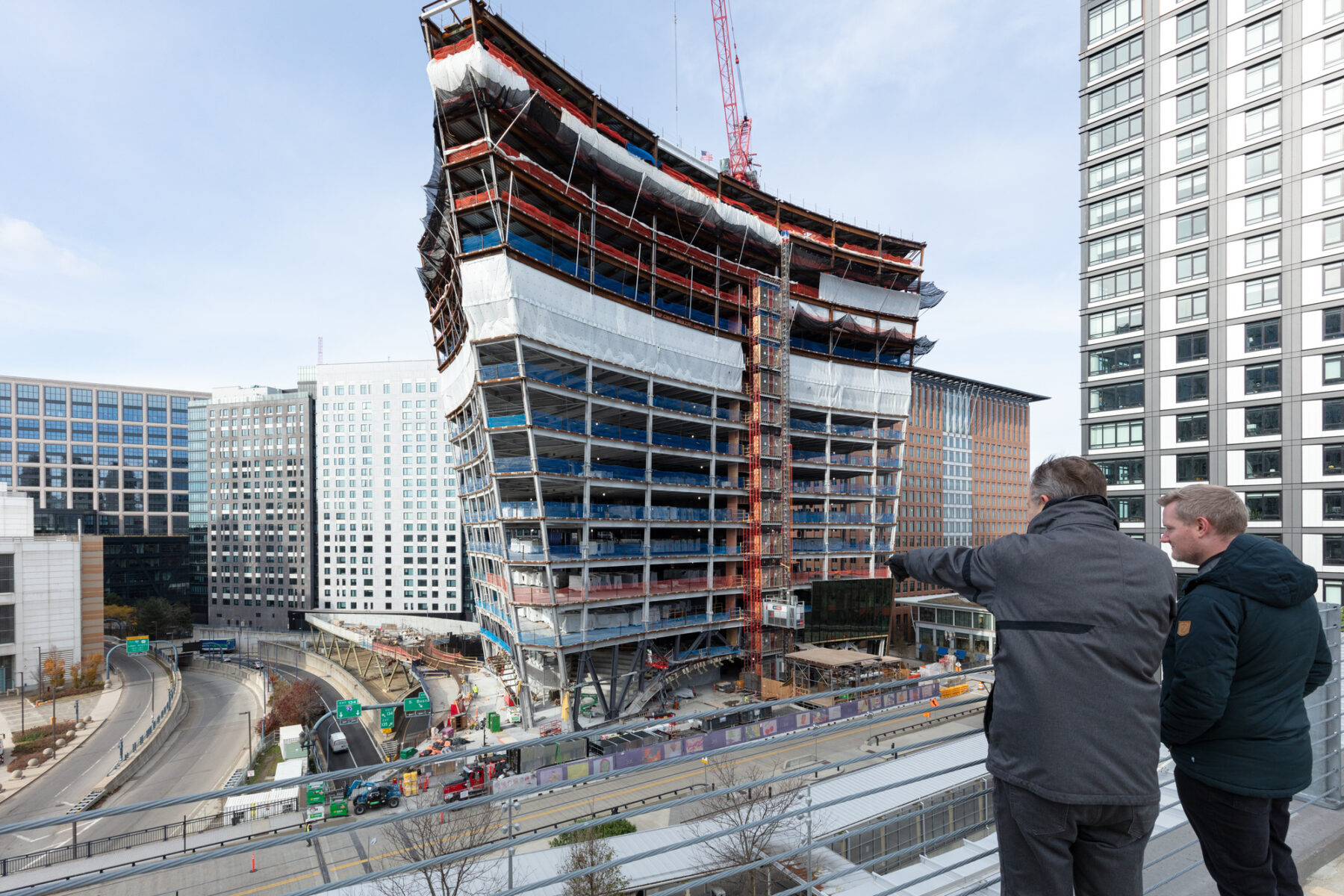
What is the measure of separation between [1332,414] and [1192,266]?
30.3 feet

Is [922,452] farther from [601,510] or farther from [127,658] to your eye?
[127,658]

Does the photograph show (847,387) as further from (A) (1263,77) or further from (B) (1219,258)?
(A) (1263,77)

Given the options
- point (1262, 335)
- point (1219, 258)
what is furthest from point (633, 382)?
point (1262, 335)

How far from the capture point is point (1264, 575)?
3.75 meters

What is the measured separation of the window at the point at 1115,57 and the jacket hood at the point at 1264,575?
44.1m

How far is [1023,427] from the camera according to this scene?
132m

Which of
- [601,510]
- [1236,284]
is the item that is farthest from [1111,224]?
[601,510]

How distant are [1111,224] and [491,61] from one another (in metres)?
34.8

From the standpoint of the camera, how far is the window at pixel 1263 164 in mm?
31672

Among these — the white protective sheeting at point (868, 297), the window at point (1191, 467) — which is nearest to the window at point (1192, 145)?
the window at point (1191, 467)

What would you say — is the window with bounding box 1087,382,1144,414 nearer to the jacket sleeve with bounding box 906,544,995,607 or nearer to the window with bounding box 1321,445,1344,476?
the window with bounding box 1321,445,1344,476

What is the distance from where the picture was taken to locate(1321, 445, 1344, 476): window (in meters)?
29.4

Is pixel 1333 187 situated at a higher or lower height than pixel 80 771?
higher

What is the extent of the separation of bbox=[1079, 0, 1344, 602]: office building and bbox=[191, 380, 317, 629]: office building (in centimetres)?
10659
